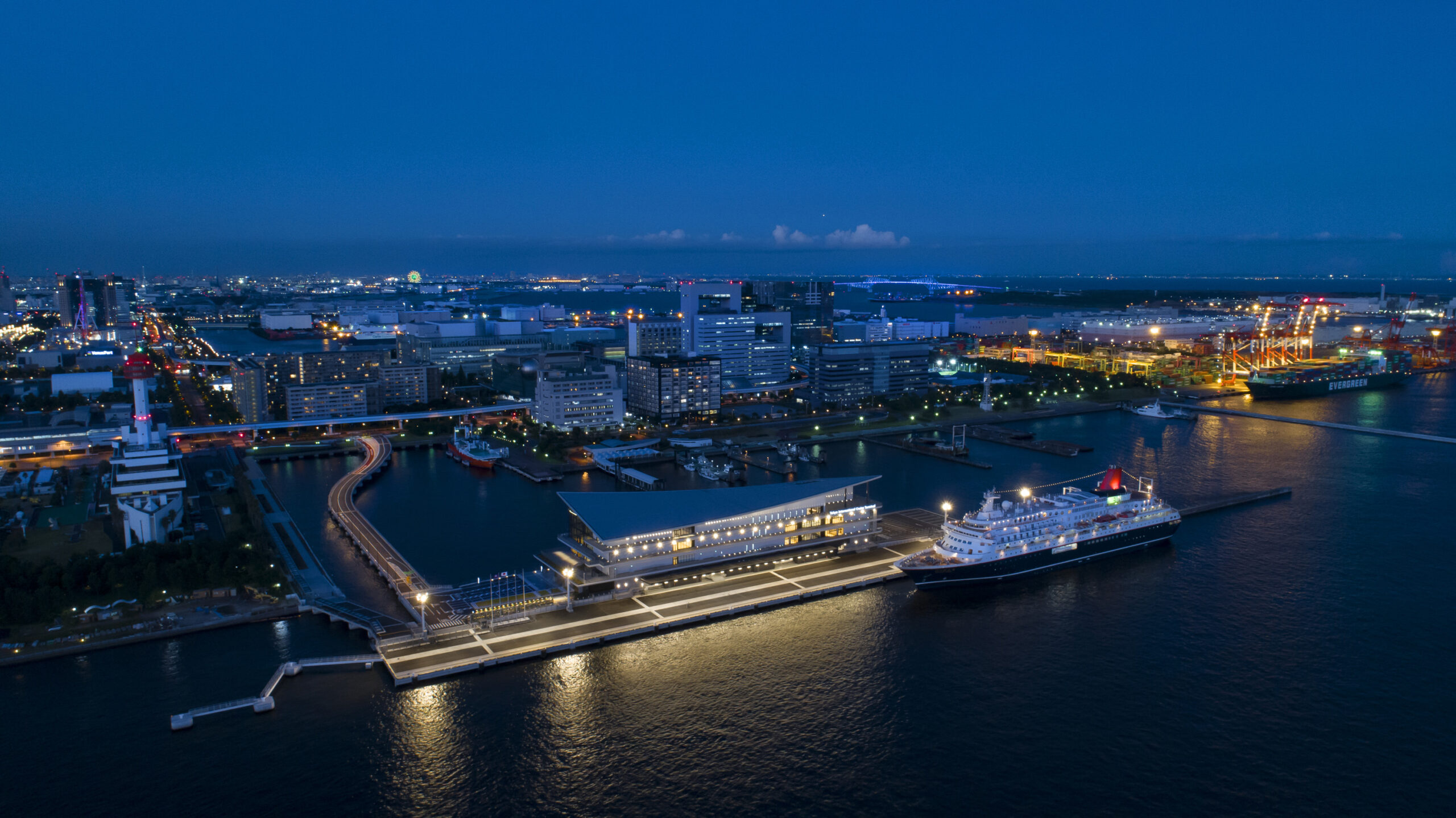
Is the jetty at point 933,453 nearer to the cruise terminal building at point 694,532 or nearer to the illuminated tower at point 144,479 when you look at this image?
the cruise terminal building at point 694,532

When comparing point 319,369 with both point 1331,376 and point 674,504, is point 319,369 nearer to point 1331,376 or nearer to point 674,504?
point 674,504

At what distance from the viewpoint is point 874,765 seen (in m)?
7.83

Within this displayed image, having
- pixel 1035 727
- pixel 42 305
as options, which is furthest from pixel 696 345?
pixel 42 305

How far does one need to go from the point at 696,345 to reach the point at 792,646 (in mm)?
22855

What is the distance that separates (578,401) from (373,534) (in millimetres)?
10374

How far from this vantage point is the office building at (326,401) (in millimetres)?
23875

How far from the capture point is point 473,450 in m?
20.1

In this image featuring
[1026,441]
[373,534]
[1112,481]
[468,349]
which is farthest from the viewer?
[468,349]

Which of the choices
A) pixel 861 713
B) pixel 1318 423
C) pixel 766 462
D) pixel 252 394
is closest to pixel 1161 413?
pixel 1318 423

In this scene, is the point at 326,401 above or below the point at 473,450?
above

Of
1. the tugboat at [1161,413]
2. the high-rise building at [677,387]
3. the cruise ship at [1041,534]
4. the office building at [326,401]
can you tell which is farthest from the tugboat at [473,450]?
the tugboat at [1161,413]

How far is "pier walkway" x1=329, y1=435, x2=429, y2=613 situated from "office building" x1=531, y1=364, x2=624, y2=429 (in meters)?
4.50

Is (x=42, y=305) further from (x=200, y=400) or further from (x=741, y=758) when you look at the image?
(x=741, y=758)

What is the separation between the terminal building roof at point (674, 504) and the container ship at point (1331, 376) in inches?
992
